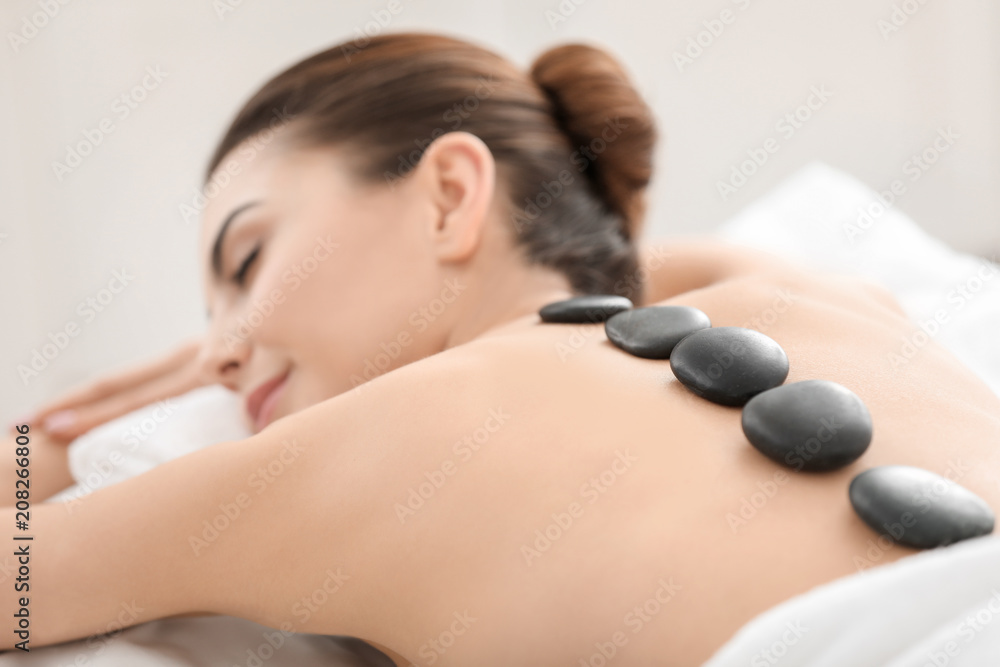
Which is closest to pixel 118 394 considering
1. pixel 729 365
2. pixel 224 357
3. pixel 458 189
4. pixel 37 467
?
pixel 37 467

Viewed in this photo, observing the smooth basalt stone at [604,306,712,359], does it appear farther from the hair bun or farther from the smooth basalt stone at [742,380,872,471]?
the hair bun

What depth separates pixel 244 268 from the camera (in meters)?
0.97

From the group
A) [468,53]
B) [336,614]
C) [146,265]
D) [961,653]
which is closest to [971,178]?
[468,53]

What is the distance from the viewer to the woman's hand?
1.25m

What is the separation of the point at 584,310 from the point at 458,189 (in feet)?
0.96

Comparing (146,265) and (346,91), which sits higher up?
(346,91)

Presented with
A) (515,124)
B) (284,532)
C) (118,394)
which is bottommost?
(118,394)

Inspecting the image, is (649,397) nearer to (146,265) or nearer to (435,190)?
(435,190)

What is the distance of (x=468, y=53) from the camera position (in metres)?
1.11

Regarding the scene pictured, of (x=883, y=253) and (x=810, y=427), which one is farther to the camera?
(x=883, y=253)

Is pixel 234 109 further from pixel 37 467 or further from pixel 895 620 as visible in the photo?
pixel 895 620

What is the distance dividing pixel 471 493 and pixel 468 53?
750mm

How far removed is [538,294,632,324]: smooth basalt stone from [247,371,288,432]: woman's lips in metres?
0.39

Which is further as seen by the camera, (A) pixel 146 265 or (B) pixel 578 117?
(A) pixel 146 265
